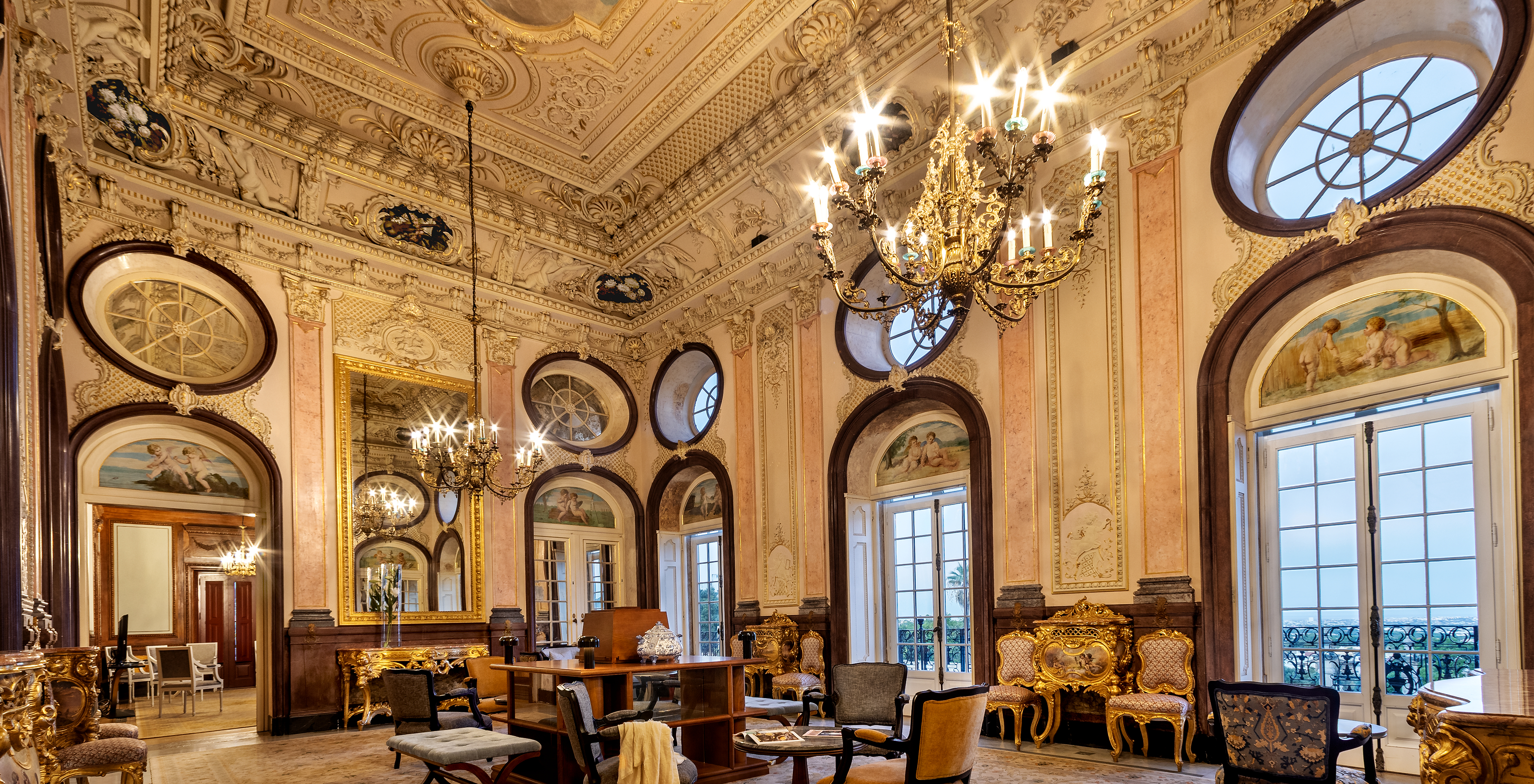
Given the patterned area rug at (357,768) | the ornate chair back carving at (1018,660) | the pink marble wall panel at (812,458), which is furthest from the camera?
the pink marble wall panel at (812,458)

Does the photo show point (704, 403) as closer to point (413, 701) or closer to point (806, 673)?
point (806, 673)

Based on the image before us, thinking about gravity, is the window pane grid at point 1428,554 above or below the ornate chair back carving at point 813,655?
above

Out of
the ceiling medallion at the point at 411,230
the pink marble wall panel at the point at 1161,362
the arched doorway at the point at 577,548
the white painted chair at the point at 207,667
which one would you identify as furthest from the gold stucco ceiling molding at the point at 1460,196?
the white painted chair at the point at 207,667

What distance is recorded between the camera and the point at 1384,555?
6.06 m

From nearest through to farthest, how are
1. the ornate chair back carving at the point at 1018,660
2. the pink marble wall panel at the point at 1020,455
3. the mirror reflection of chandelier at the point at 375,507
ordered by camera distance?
the ornate chair back carving at the point at 1018,660 < the pink marble wall panel at the point at 1020,455 < the mirror reflection of chandelier at the point at 375,507

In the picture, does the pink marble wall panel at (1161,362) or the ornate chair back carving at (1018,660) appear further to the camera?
the ornate chair back carving at (1018,660)

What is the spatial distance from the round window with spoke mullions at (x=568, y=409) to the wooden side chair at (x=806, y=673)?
470 cm

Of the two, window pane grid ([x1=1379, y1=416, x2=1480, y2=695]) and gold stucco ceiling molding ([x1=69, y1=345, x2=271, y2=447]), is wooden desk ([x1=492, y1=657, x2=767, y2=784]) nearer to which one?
window pane grid ([x1=1379, y1=416, x2=1480, y2=695])

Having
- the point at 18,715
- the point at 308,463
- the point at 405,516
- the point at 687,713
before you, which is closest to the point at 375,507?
the point at 405,516

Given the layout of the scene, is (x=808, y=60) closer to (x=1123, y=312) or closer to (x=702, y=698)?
(x=1123, y=312)

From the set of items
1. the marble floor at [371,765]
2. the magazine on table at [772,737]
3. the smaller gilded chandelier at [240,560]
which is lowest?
the marble floor at [371,765]

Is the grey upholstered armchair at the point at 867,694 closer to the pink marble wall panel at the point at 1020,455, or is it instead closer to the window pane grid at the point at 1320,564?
the pink marble wall panel at the point at 1020,455

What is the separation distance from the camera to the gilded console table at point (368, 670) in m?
9.80

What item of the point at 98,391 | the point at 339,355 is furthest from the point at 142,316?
the point at 339,355
